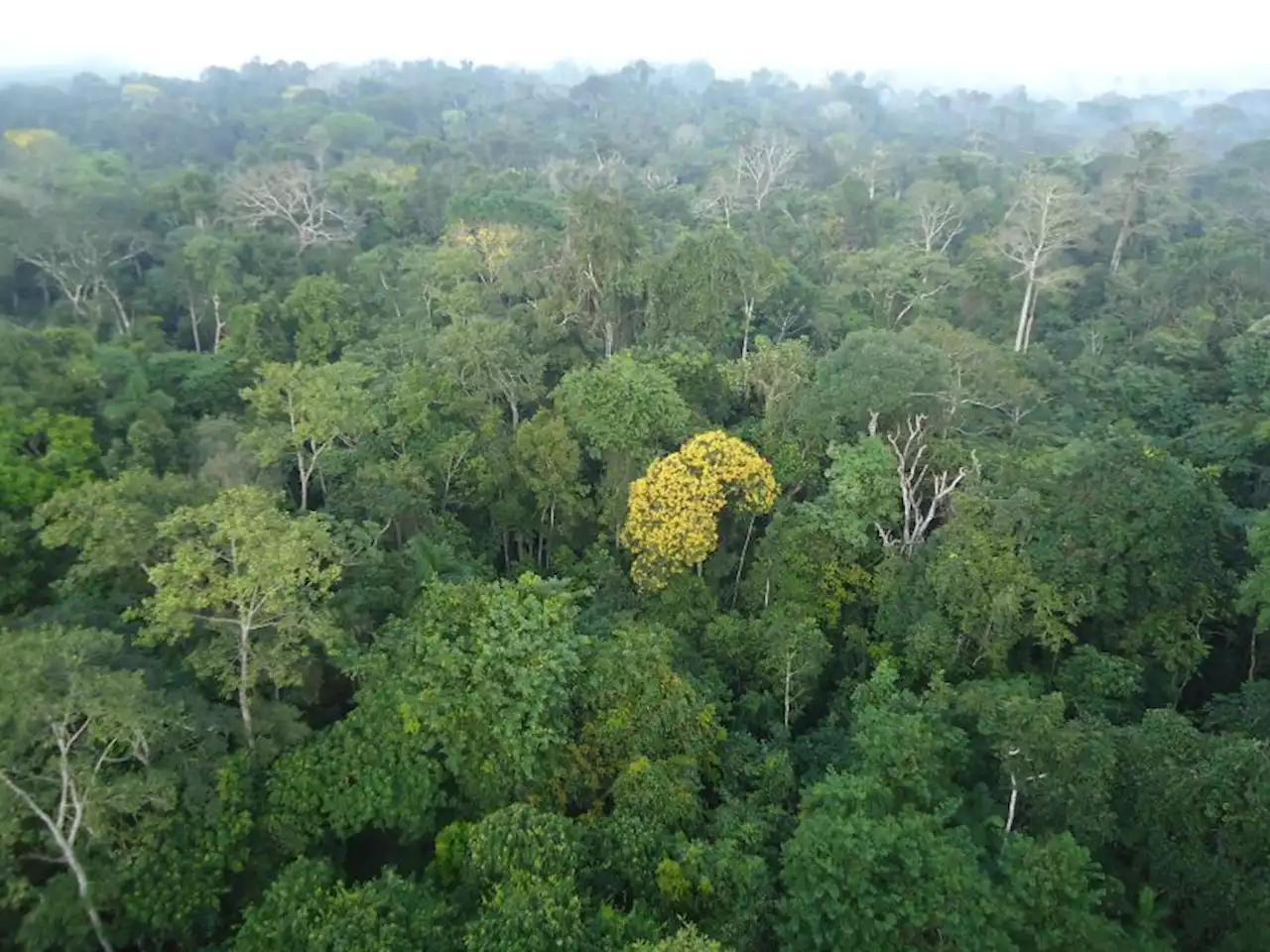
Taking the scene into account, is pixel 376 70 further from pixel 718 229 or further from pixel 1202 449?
pixel 1202 449

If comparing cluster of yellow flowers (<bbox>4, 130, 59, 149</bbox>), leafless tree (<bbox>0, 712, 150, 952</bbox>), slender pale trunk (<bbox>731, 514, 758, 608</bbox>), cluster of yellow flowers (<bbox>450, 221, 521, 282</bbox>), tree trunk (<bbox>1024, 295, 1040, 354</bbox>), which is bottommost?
slender pale trunk (<bbox>731, 514, 758, 608</bbox>)

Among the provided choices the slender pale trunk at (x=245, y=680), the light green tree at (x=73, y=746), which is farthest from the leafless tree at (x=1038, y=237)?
the light green tree at (x=73, y=746)

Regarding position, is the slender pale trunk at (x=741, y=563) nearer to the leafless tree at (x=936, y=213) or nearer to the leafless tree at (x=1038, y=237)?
the leafless tree at (x=1038, y=237)

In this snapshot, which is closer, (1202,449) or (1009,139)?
(1202,449)

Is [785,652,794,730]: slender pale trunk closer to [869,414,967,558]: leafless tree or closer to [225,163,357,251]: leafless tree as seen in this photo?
[869,414,967,558]: leafless tree

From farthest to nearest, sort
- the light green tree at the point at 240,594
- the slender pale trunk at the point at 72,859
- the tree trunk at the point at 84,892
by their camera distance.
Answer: the light green tree at the point at 240,594 → the tree trunk at the point at 84,892 → the slender pale trunk at the point at 72,859

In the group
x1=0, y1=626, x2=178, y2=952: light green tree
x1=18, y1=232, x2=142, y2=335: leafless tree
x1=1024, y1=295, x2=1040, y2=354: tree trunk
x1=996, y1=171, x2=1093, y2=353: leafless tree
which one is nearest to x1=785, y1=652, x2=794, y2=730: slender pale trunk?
x1=0, y1=626, x2=178, y2=952: light green tree

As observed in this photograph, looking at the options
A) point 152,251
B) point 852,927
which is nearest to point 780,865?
point 852,927
